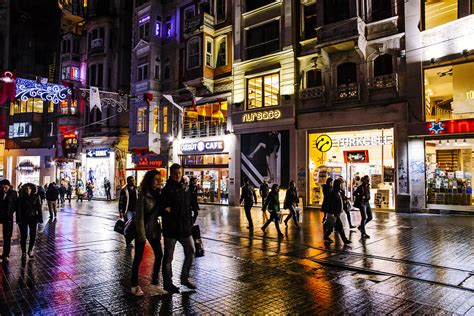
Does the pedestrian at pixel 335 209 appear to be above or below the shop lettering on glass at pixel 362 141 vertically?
below

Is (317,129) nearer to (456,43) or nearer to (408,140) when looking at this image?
(408,140)

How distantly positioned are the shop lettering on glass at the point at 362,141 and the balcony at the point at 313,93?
9.15 ft

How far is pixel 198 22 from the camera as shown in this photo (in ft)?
83.7

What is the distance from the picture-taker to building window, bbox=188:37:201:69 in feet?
85.4

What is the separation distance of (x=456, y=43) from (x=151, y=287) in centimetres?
1741

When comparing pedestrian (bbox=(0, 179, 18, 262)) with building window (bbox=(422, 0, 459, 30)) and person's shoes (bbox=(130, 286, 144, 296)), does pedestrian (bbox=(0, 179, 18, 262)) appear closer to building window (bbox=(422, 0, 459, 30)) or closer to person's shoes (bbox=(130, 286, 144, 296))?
person's shoes (bbox=(130, 286, 144, 296))

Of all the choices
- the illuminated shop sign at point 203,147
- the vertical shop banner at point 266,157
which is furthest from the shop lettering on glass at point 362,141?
the illuminated shop sign at point 203,147

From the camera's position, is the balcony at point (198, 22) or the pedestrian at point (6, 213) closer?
the pedestrian at point (6, 213)

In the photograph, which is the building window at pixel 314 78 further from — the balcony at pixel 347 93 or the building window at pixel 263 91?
the building window at pixel 263 91

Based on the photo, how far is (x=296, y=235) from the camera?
11.5 meters

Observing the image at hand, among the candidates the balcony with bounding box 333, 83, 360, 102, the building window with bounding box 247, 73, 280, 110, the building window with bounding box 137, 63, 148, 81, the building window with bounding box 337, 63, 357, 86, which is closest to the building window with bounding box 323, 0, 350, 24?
the building window with bounding box 337, 63, 357, 86

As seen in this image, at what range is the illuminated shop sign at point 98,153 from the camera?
33.8 metres

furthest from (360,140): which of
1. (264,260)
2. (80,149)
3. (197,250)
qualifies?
(80,149)

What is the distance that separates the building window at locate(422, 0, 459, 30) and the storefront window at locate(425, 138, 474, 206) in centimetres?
595
